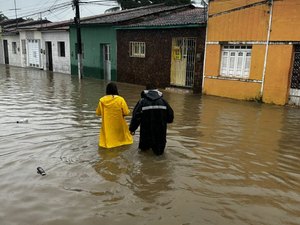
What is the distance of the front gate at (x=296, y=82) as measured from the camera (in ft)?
39.5

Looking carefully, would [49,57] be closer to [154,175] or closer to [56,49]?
[56,49]

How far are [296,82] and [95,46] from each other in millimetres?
14661

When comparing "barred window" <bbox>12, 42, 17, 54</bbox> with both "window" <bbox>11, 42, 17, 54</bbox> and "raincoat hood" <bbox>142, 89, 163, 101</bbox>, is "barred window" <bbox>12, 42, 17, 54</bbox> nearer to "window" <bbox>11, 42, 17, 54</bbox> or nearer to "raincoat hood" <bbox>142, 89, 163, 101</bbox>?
"window" <bbox>11, 42, 17, 54</bbox>

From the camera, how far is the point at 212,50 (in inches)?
583

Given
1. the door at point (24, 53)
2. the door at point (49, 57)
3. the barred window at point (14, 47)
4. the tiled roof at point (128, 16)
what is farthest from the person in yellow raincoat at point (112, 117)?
the barred window at point (14, 47)

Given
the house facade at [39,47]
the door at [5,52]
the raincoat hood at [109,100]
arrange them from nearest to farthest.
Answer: the raincoat hood at [109,100] → the house facade at [39,47] → the door at [5,52]

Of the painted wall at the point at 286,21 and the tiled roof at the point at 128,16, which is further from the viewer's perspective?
the tiled roof at the point at 128,16

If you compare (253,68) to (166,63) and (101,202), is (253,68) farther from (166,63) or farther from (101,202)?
(101,202)

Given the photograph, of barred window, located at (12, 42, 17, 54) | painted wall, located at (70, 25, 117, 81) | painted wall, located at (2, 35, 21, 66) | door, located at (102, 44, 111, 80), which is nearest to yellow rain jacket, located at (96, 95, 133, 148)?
painted wall, located at (70, 25, 117, 81)

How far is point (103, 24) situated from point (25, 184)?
18.0 metres

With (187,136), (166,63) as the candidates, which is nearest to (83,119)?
(187,136)

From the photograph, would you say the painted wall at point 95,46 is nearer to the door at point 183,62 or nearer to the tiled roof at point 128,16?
the tiled roof at point 128,16

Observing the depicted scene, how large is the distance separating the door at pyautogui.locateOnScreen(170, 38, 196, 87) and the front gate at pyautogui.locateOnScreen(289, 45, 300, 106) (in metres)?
5.08

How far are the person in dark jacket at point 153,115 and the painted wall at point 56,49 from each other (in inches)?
838
